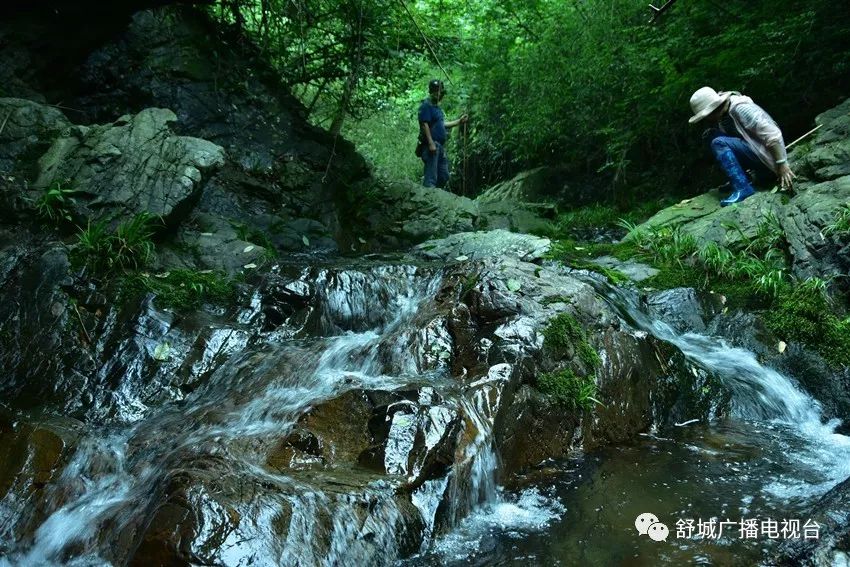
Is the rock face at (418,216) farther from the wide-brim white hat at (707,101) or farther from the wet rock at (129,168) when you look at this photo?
the wet rock at (129,168)

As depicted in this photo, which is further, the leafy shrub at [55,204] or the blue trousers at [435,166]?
the blue trousers at [435,166]

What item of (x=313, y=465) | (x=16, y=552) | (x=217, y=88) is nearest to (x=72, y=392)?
(x=16, y=552)

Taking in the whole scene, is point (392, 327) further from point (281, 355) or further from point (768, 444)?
point (768, 444)

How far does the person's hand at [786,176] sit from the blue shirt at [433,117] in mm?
5289

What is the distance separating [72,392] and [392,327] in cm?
269

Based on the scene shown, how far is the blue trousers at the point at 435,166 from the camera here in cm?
1068

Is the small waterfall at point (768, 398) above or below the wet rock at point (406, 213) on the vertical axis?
below

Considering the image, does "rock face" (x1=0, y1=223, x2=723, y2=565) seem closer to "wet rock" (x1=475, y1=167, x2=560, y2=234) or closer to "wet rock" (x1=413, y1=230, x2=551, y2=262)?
"wet rock" (x1=413, y1=230, x2=551, y2=262)

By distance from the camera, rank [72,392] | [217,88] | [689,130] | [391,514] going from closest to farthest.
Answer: [391,514]
[72,392]
[217,88]
[689,130]

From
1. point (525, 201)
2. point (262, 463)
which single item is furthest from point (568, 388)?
point (525, 201)

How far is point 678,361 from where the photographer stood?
4906 millimetres

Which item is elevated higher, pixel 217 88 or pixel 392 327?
pixel 217 88

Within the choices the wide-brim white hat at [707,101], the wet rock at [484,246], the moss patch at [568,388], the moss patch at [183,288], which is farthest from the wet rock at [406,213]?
the moss patch at [568,388]

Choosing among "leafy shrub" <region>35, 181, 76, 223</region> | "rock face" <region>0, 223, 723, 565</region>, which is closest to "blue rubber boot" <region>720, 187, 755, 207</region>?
"rock face" <region>0, 223, 723, 565</region>
